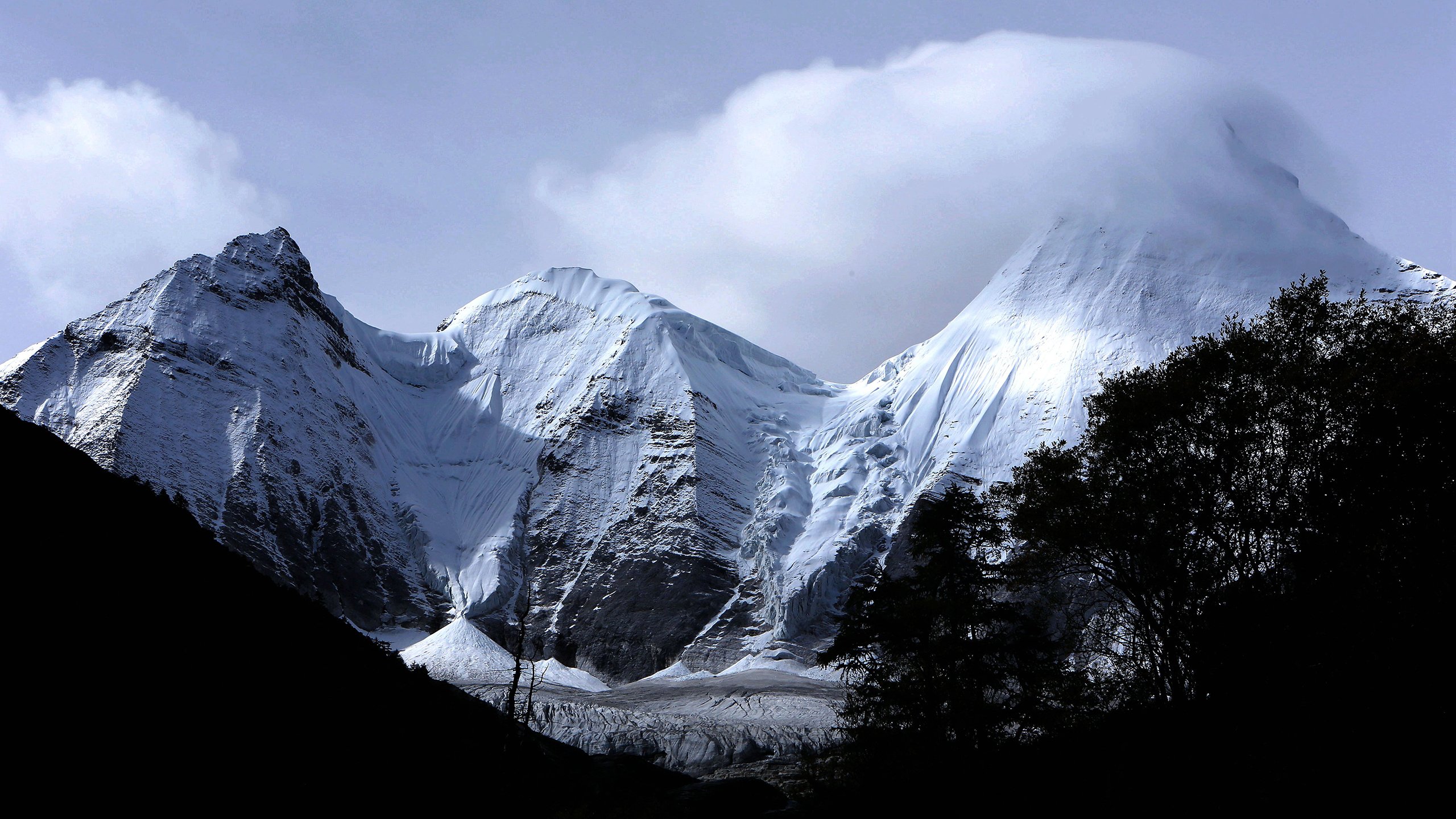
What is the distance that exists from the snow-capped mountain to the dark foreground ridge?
73.4 metres

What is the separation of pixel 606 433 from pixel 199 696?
5234 inches

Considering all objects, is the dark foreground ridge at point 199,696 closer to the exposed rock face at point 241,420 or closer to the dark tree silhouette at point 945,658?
the dark tree silhouette at point 945,658

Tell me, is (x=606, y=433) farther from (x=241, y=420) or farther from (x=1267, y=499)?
Result: (x=1267, y=499)

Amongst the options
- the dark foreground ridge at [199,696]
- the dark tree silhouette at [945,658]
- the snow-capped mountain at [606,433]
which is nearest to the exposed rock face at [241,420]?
the snow-capped mountain at [606,433]

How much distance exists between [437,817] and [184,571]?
988 centimetres

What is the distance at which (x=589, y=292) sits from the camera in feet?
589

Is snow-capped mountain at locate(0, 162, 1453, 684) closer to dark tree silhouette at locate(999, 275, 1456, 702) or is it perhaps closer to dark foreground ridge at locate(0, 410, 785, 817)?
dark foreground ridge at locate(0, 410, 785, 817)

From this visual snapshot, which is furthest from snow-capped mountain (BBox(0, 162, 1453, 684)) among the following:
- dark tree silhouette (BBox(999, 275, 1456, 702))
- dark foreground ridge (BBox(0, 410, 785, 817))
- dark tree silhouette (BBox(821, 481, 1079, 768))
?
dark tree silhouette (BBox(999, 275, 1456, 702))

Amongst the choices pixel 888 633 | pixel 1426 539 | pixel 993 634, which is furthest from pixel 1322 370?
pixel 888 633

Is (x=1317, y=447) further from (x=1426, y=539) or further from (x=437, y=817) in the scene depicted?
(x=437, y=817)

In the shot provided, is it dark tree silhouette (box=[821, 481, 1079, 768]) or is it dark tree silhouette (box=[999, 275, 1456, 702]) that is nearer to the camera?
dark tree silhouette (box=[999, 275, 1456, 702])

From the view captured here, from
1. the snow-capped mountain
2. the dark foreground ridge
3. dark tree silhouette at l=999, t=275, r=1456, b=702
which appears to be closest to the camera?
the dark foreground ridge

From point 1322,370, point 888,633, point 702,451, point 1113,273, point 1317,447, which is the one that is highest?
point 1113,273

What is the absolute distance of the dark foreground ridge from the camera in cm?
1812
